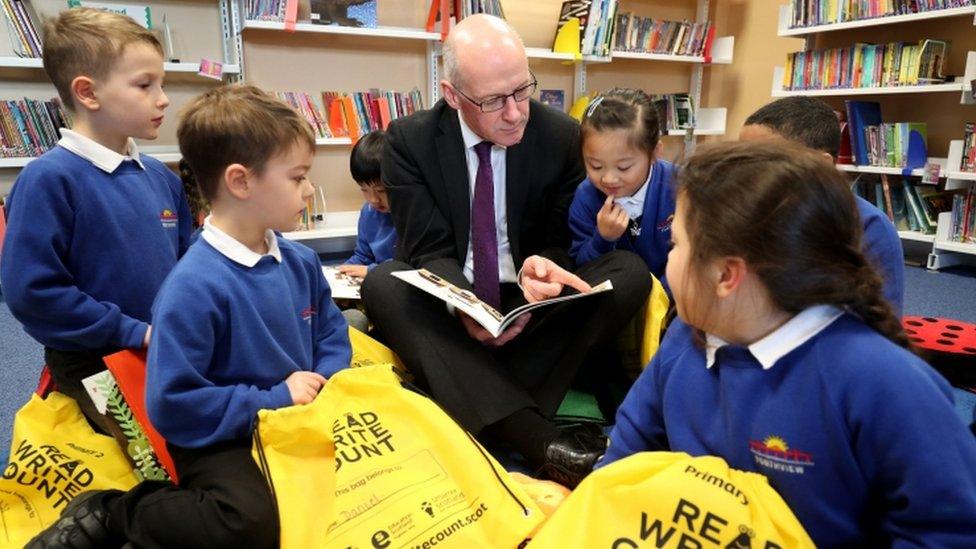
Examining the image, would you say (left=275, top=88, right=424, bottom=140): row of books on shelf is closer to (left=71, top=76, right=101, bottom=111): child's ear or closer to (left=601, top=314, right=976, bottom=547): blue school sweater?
(left=71, top=76, right=101, bottom=111): child's ear

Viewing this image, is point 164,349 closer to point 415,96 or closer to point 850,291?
point 850,291

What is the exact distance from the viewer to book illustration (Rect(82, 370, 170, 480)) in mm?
1115

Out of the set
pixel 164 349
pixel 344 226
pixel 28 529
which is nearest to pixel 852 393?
pixel 164 349

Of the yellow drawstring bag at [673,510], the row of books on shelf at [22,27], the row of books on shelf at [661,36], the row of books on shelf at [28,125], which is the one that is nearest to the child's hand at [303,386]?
the yellow drawstring bag at [673,510]

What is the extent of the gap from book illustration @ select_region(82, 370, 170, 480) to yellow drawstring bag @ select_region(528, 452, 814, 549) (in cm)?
79

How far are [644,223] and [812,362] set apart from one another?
3.16 feet

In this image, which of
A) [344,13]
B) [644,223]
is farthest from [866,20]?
[344,13]

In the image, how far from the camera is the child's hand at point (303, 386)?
1.03m

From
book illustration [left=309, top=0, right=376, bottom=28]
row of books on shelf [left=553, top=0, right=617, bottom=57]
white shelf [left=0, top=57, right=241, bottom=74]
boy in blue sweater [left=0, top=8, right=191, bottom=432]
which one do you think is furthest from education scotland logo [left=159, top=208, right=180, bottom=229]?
row of books on shelf [left=553, top=0, right=617, bottom=57]

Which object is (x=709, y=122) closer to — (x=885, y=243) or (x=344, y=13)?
(x=344, y=13)

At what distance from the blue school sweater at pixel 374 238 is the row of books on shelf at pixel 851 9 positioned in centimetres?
291

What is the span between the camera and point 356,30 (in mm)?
3229

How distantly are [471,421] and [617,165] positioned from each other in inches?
28.1

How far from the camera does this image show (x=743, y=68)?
441 cm
